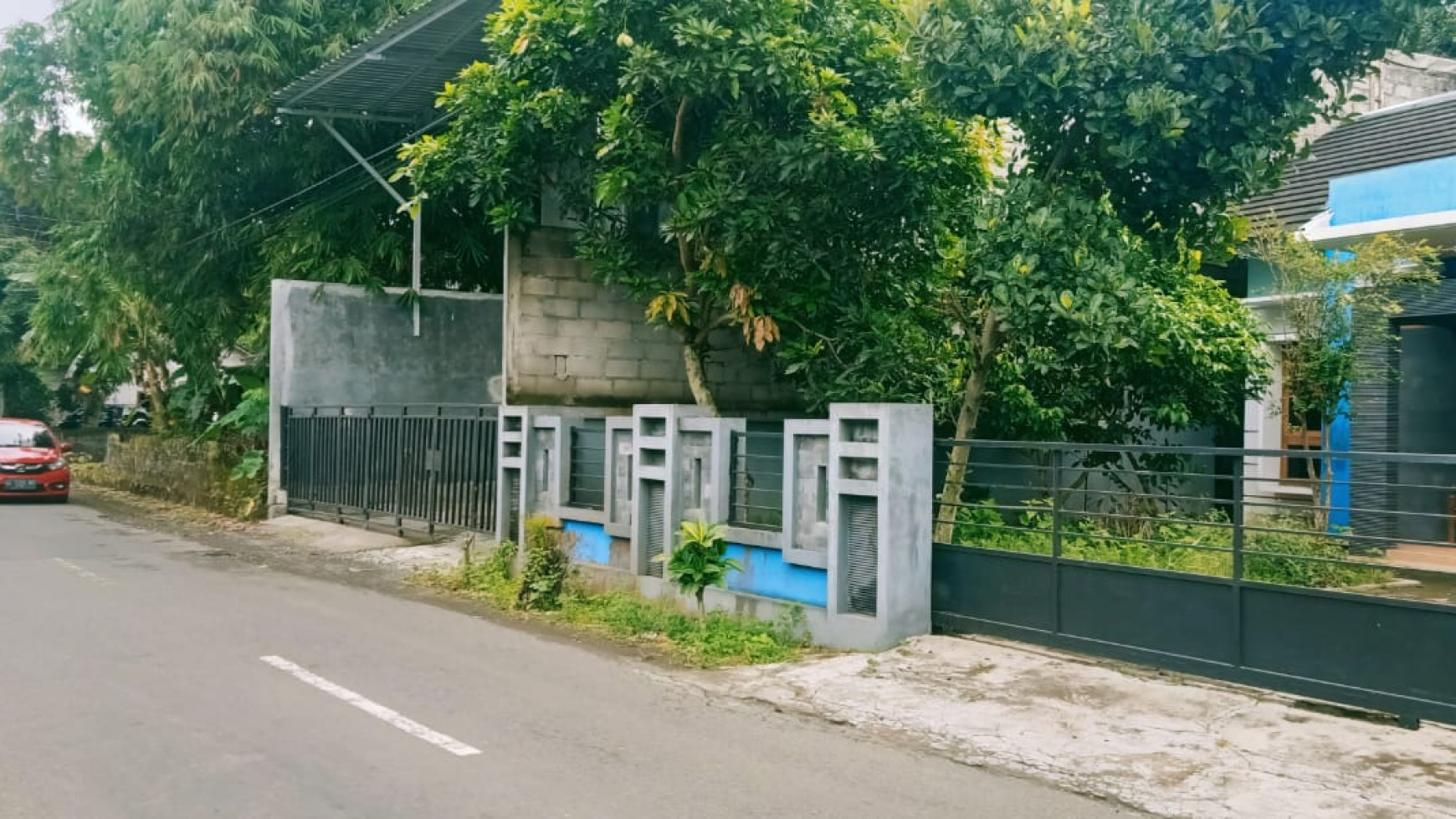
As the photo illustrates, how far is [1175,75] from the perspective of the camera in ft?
27.6

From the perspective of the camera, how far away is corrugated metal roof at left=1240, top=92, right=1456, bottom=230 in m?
13.5

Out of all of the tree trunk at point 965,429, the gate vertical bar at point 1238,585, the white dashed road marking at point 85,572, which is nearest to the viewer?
the gate vertical bar at point 1238,585

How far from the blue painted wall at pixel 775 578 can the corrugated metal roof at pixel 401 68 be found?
300 inches

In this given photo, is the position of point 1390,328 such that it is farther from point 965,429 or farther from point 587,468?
point 587,468

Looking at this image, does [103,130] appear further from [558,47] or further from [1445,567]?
[1445,567]

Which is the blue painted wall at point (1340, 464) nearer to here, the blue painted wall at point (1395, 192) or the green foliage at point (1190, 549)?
the blue painted wall at point (1395, 192)

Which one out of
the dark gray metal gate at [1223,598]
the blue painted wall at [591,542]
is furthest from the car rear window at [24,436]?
the dark gray metal gate at [1223,598]

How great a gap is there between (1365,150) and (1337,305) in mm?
3900

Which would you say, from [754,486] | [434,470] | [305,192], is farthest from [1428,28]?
[305,192]

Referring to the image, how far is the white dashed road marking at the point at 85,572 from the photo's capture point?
480 inches

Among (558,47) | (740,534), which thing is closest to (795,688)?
(740,534)

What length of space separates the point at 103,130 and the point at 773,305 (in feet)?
47.3

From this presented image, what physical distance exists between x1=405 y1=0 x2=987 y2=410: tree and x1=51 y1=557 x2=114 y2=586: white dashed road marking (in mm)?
5145

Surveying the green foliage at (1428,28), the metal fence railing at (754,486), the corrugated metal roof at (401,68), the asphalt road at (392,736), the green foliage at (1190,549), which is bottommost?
the asphalt road at (392,736)
